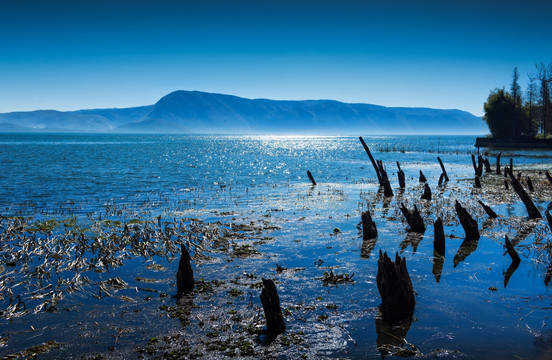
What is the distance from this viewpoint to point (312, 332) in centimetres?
926

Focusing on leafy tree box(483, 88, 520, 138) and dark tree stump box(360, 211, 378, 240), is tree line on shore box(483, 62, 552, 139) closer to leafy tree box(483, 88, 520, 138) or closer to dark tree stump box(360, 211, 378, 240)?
leafy tree box(483, 88, 520, 138)

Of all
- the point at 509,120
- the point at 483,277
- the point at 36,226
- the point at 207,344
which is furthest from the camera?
the point at 509,120

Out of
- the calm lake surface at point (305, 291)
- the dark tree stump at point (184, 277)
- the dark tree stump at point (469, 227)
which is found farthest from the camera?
the dark tree stump at point (469, 227)

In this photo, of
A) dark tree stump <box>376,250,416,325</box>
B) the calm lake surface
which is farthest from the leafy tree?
dark tree stump <box>376,250,416,325</box>

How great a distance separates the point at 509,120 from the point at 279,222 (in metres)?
94.3

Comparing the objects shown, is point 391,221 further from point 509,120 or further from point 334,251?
point 509,120

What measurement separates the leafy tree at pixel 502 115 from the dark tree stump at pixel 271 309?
102057mm

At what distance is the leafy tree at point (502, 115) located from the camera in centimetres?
9500

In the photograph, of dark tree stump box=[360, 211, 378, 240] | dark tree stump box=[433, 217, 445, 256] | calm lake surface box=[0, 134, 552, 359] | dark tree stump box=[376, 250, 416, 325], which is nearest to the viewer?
calm lake surface box=[0, 134, 552, 359]

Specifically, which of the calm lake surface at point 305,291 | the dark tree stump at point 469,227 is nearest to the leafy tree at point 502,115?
the calm lake surface at point 305,291

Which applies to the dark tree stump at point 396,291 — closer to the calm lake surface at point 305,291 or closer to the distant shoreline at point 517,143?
the calm lake surface at point 305,291

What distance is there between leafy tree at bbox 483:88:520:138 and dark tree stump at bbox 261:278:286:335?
10206 centimetres

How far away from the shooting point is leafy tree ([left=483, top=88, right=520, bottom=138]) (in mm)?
95000

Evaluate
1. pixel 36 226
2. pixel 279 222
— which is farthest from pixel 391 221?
pixel 36 226
